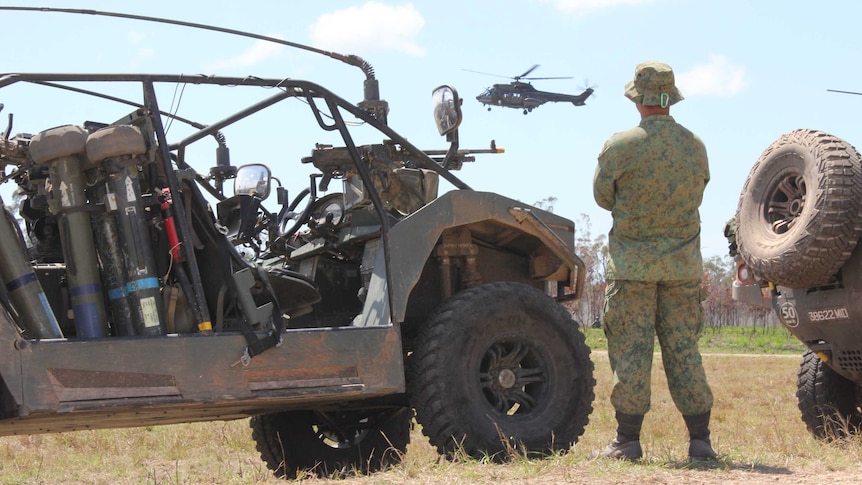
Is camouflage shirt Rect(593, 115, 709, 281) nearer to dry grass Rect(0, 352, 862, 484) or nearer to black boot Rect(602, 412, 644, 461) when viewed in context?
black boot Rect(602, 412, 644, 461)

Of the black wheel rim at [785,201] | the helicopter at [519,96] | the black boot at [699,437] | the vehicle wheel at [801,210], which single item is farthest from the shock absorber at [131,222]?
the helicopter at [519,96]

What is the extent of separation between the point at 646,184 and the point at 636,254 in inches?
13.6

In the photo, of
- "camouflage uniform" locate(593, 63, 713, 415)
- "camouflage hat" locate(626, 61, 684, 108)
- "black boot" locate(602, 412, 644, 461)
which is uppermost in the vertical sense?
"camouflage hat" locate(626, 61, 684, 108)

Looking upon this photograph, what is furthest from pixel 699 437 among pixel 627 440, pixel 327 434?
pixel 327 434

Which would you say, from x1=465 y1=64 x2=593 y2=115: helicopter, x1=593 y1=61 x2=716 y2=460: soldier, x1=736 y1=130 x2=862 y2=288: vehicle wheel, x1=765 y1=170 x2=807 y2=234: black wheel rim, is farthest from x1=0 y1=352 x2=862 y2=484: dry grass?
x1=465 y1=64 x2=593 y2=115: helicopter

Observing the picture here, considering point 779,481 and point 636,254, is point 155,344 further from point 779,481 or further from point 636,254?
point 779,481

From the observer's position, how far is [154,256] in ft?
16.9

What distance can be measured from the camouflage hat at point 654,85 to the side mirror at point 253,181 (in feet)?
7.31

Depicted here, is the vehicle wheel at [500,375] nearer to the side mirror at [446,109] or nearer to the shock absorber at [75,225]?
the side mirror at [446,109]

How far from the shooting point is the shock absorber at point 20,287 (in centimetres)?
464

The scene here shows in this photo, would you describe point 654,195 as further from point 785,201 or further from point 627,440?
point 785,201

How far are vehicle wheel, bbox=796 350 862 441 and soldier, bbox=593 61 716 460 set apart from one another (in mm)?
2047

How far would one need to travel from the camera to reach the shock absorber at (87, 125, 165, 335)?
4.87 meters

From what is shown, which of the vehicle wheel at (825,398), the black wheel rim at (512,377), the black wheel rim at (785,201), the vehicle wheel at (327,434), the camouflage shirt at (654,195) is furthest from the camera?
the vehicle wheel at (825,398)
